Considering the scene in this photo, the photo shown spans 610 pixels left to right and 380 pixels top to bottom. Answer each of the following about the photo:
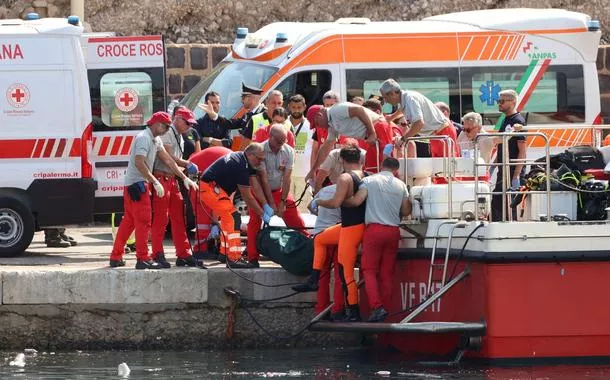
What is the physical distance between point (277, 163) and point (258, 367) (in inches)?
95.3

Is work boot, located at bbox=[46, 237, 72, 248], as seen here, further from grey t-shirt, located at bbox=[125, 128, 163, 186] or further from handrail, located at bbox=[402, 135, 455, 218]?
handrail, located at bbox=[402, 135, 455, 218]

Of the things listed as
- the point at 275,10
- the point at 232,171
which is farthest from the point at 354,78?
the point at 275,10

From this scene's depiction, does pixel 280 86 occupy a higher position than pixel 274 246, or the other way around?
pixel 280 86

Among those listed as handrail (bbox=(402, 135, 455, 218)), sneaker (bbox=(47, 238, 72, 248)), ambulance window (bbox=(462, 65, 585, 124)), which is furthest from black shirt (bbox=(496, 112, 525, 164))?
sneaker (bbox=(47, 238, 72, 248))

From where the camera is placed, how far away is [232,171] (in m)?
16.8

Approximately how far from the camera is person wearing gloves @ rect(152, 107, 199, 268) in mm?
16766

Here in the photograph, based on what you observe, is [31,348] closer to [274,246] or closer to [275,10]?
[274,246]

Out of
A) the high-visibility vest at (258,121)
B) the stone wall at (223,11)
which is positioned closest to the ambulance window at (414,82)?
the high-visibility vest at (258,121)

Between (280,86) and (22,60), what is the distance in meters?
3.47

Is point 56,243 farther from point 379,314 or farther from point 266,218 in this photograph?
point 379,314

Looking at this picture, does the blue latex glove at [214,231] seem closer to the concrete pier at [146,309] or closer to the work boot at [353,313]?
the concrete pier at [146,309]

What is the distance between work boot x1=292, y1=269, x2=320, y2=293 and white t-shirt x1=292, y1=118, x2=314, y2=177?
2963 millimetres

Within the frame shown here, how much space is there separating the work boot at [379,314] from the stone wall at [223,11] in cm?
1229

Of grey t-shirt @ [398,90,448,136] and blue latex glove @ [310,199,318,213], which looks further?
grey t-shirt @ [398,90,448,136]
